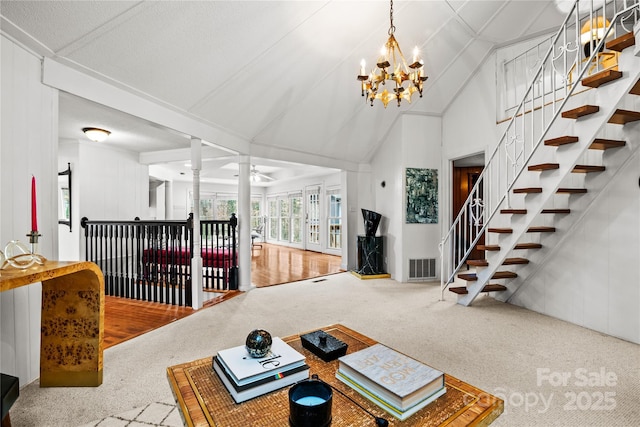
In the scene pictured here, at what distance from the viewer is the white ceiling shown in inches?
90.7

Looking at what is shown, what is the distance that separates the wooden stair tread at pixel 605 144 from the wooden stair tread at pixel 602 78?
0.50 meters

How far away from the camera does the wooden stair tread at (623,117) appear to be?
2666 mm

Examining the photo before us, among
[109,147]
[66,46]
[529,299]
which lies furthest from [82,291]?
[529,299]

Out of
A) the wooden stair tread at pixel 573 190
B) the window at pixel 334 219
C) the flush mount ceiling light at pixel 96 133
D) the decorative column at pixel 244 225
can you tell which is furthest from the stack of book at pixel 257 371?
the window at pixel 334 219

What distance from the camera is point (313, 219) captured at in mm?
9492

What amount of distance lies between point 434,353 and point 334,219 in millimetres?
6250

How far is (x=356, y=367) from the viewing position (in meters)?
1.14

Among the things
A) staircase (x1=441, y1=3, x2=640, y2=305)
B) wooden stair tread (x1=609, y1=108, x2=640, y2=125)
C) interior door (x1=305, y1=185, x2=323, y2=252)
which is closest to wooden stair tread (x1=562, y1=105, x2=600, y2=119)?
staircase (x1=441, y1=3, x2=640, y2=305)

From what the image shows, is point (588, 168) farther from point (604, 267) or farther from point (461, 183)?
point (461, 183)

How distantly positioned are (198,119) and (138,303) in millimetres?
2459

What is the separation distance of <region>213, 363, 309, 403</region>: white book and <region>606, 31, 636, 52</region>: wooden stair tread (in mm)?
3192

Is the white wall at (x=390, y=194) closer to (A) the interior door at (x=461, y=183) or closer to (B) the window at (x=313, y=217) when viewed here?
(A) the interior door at (x=461, y=183)

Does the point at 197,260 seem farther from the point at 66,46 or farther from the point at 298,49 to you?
the point at 298,49

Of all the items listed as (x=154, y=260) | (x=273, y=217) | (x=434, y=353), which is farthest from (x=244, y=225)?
(x=273, y=217)
